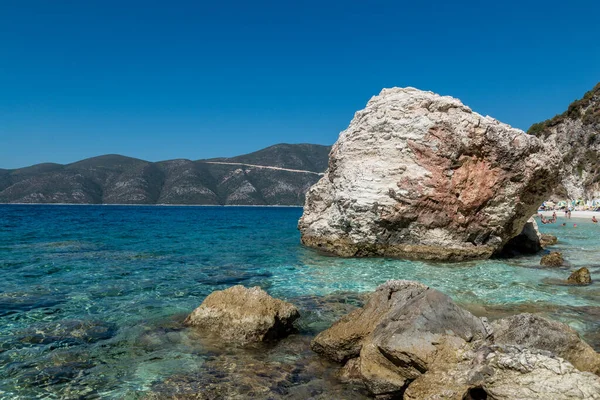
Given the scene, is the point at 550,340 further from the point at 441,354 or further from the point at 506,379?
the point at 441,354

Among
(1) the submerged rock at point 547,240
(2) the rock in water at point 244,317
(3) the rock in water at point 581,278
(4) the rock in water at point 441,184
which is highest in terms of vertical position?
(4) the rock in water at point 441,184

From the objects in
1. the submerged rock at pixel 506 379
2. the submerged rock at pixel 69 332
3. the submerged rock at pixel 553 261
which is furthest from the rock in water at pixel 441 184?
the submerged rock at pixel 506 379

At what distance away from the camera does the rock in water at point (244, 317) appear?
8727 mm

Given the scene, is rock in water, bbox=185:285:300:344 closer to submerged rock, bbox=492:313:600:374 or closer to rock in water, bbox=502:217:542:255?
submerged rock, bbox=492:313:600:374

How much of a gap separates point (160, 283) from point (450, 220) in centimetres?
1278

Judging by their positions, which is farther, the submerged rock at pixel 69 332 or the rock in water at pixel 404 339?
the submerged rock at pixel 69 332

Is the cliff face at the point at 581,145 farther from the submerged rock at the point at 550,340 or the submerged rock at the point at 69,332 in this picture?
the submerged rock at the point at 69,332

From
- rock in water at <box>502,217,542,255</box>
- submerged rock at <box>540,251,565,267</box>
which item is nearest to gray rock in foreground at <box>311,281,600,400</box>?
submerged rock at <box>540,251,565,267</box>

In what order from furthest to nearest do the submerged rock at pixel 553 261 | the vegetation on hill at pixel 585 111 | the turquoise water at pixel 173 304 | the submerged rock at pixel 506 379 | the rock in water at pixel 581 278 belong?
the vegetation on hill at pixel 585 111 < the submerged rock at pixel 553 261 < the rock in water at pixel 581 278 < the turquoise water at pixel 173 304 < the submerged rock at pixel 506 379

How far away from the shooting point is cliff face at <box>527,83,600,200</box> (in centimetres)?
7494

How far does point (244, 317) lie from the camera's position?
8.92m

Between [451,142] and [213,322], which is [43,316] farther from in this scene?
[451,142]

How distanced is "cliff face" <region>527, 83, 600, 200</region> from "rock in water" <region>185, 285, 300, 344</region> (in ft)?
259

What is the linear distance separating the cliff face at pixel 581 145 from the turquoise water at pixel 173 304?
63839 millimetres
